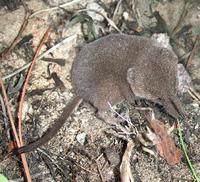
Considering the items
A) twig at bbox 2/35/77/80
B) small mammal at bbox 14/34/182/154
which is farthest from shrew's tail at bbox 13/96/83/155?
twig at bbox 2/35/77/80

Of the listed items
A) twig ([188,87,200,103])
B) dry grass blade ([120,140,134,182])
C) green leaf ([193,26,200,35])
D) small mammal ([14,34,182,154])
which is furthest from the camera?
green leaf ([193,26,200,35])

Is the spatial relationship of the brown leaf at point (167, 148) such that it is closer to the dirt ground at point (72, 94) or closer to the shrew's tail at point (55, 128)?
the dirt ground at point (72, 94)

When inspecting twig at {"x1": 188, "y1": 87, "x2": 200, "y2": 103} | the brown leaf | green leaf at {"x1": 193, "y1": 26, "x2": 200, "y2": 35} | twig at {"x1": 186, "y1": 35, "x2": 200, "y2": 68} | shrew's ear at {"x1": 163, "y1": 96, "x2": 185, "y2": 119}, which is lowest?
the brown leaf

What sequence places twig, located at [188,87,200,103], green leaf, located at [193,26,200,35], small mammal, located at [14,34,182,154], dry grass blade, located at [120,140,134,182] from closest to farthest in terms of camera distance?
dry grass blade, located at [120,140,134,182], small mammal, located at [14,34,182,154], twig, located at [188,87,200,103], green leaf, located at [193,26,200,35]

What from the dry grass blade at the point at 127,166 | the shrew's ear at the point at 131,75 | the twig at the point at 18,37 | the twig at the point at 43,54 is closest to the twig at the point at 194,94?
the shrew's ear at the point at 131,75

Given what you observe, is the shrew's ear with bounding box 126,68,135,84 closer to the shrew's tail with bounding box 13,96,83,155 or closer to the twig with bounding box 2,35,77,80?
the shrew's tail with bounding box 13,96,83,155

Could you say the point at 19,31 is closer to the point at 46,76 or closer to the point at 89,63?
the point at 46,76

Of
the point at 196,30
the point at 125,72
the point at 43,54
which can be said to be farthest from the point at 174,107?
the point at 43,54
